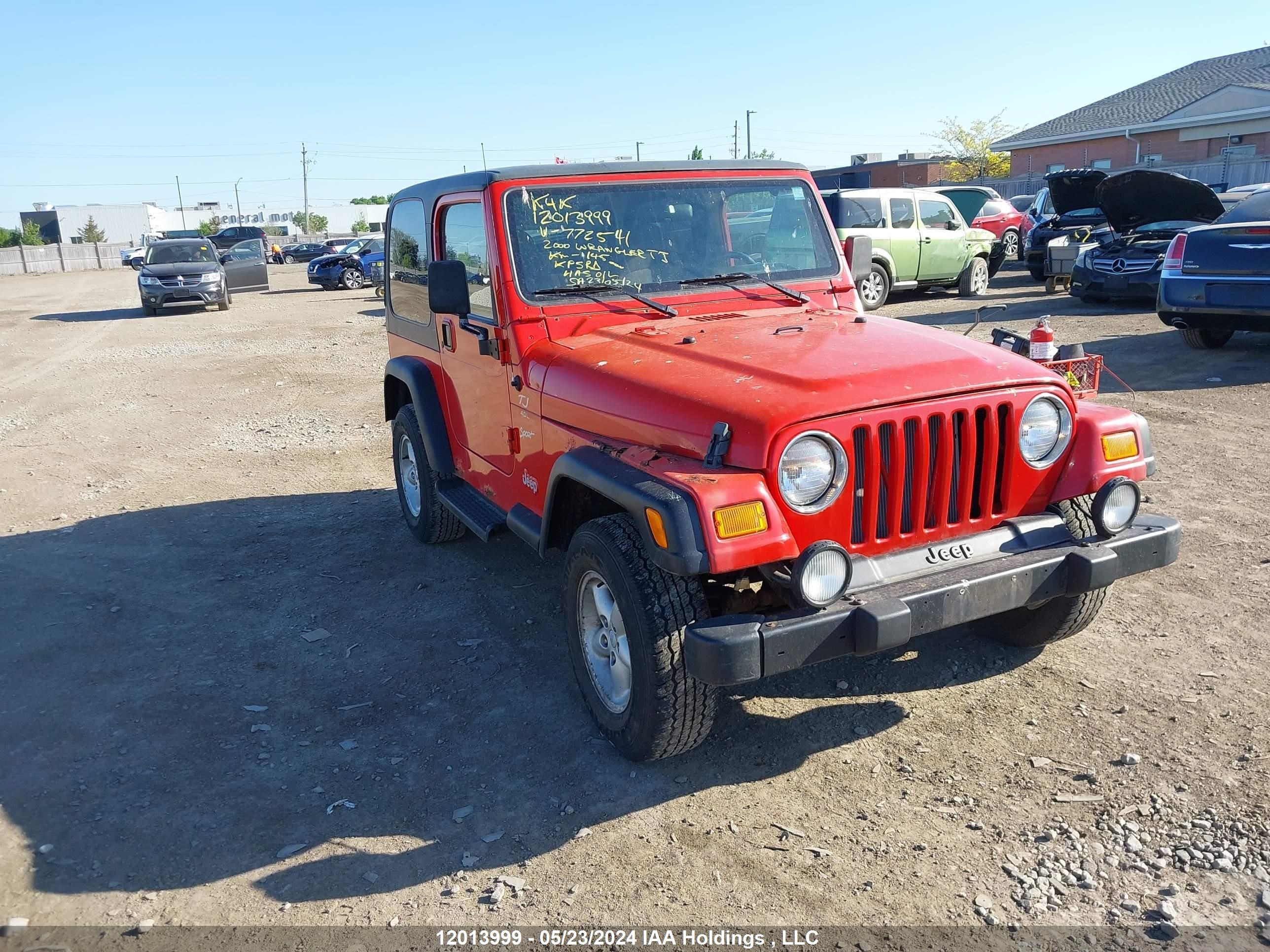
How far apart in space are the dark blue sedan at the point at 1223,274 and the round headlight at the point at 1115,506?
22.6 ft

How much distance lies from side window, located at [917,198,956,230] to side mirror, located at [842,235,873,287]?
457 inches

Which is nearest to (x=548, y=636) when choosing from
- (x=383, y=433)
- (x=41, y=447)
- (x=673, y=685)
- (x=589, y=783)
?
(x=589, y=783)

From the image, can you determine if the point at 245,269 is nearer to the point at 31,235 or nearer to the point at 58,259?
the point at 58,259

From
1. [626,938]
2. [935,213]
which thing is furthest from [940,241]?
[626,938]

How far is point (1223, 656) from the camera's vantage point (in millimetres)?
4098

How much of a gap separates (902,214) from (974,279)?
1.88m

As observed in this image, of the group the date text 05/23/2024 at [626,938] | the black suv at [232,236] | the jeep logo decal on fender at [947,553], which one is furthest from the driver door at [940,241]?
the black suv at [232,236]

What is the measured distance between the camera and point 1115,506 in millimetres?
3426

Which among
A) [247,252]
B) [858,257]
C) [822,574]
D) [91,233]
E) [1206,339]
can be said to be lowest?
[1206,339]

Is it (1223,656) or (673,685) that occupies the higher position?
(673,685)

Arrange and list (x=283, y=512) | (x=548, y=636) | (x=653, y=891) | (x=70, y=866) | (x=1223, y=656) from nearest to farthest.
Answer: (x=653, y=891), (x=70, y=866), (x=1223, y=656), (x=548, y=636), (x=283, y=512)

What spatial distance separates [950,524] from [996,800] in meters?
0.94

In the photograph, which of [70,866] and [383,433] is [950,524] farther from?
[383,433]

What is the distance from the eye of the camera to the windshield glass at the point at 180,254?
22.5m
